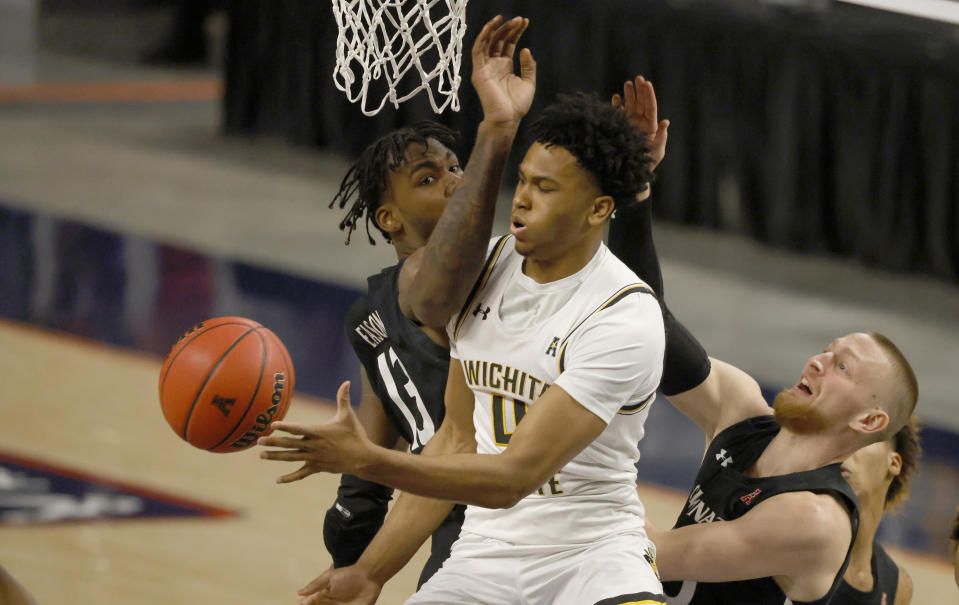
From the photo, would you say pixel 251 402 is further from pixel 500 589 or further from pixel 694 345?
pixel 694 345

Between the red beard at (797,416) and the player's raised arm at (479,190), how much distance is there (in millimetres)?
1183

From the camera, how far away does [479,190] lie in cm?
354

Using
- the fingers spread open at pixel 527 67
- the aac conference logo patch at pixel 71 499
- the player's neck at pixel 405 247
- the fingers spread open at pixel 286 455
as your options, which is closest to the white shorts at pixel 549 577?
the fingers spread open at pixel 286 455

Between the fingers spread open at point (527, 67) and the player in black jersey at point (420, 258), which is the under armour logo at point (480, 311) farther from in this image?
the fingers spread open at point (527, 67)

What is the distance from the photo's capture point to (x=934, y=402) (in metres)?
8.70

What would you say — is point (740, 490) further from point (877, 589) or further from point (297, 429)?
point (297, 429)

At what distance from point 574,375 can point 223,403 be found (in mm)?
1327

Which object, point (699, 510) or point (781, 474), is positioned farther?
point (699, 510)

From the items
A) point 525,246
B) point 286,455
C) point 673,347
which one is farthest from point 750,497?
point 286,455

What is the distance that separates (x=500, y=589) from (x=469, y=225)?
0.99 meters

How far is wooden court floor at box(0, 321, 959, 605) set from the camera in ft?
19.2

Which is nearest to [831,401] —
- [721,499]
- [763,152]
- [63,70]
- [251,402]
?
[721,499]

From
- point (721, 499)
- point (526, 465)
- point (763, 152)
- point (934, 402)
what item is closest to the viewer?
point (526, 465)

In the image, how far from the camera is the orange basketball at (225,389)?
4.16m
